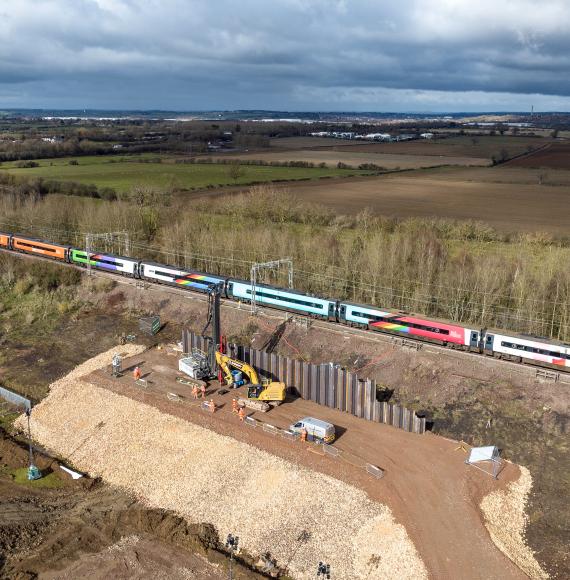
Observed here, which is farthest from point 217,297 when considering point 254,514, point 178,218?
point 178,218

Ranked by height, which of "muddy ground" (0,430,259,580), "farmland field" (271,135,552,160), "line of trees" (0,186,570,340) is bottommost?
"muddy ground" (0,430,259,580)

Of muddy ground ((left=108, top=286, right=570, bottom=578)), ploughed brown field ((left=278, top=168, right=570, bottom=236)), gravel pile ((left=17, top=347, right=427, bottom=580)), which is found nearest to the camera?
gravel pile ((left=17, top=347, right=427, bottom=580))

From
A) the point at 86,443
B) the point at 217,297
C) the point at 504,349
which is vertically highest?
the point at 217,297

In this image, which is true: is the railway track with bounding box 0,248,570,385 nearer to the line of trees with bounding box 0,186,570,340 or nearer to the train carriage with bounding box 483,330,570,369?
the train carriage with bounding box 483,330,570,369

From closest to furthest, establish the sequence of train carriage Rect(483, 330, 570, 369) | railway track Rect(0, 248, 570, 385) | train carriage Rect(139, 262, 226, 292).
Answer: train carriage Rect(483, 330, 570, 369)
railway track Rect(0, 248, 570, 385)
train carriage Rect(139, 262, 226, 292)

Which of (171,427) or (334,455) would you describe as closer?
(334,455)

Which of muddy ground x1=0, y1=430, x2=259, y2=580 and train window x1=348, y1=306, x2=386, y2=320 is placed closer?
muddy ground x1=0, y1=430, x2=259, y2=580

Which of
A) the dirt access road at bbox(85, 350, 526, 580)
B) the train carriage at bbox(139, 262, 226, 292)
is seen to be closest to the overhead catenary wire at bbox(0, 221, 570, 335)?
the train carriage at bbox(139, 262, 226, 292)

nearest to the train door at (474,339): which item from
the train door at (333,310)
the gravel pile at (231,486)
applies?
the train door at (333,310)

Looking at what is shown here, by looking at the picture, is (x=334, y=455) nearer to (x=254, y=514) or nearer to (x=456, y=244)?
(x=254, y=514)
